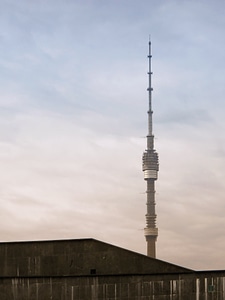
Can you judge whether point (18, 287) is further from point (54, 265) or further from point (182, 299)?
point (182, 299)

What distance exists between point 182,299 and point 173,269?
4791 millimetres

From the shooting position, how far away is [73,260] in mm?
50469

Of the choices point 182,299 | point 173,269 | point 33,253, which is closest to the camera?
point 182,299

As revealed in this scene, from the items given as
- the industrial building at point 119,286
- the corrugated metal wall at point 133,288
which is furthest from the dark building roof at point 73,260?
the corrugated metal wall at point 133,288

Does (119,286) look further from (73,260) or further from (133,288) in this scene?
(73,260)

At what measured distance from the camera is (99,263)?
49.9m

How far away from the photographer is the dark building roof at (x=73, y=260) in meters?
48.9

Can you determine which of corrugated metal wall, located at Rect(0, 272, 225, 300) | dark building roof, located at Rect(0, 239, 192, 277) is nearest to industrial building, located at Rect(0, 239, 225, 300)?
corrugated metal wall, located at Rect(0, 272, 225, 300)

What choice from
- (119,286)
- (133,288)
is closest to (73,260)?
(119,286)

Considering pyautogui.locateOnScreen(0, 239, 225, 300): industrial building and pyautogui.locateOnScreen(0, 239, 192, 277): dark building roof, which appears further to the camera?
pyautogui.locateOnScreen(0, 239, 192, 277): dark building roof

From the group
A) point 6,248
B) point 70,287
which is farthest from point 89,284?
point 6,248

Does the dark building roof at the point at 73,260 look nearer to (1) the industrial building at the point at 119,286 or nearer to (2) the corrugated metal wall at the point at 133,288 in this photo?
(1) the industrial building at the point at 119,286

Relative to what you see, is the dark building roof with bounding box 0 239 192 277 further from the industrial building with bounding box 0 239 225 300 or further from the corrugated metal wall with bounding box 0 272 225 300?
the corrugated metal wall with bounding box 0 272 225 300

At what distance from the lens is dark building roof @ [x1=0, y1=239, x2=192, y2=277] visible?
161ft
